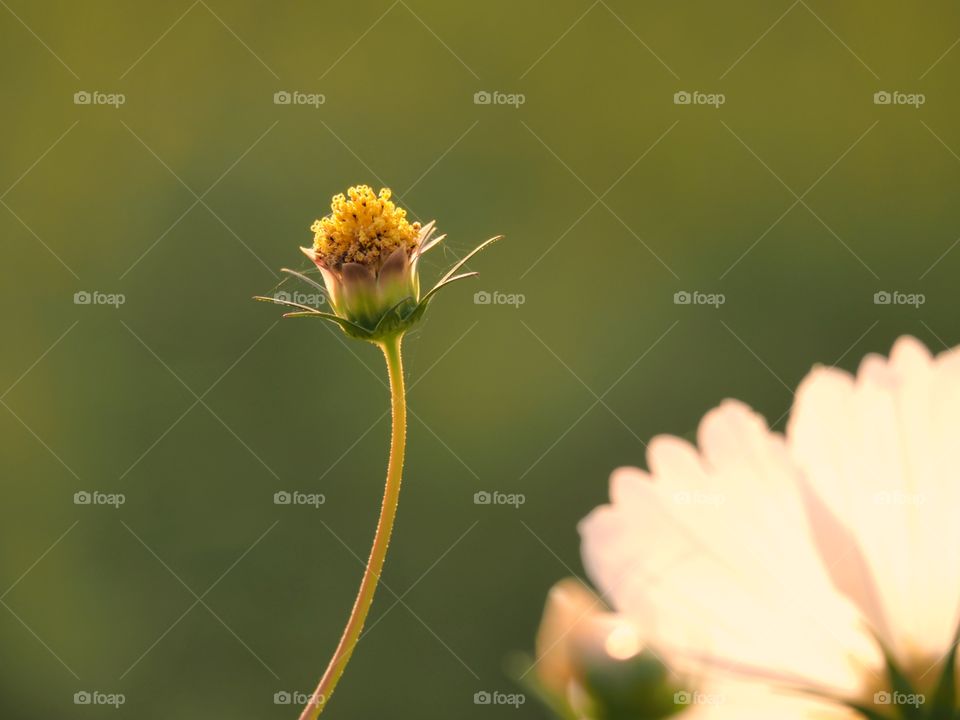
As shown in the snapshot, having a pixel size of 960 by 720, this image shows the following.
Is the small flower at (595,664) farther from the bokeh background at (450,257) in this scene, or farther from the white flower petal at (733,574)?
the bokeh background at (450,257)

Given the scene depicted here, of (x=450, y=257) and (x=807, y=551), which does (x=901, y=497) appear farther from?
(x=450, y=257)

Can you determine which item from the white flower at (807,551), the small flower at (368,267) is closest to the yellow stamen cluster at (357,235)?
the small flower at (368,267)

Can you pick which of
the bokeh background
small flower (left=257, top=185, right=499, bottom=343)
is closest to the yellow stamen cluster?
small flower (left=257, top=185, right=499, bottom=343)

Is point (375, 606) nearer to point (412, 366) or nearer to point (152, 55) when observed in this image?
point (412, 366)

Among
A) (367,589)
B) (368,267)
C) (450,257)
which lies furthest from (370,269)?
(450,257)

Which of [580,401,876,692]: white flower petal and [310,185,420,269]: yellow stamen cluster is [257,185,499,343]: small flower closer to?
[310,185,420,269]: yellow stamen cluster

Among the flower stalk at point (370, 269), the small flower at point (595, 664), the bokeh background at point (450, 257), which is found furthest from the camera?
the bokeh background at point (450, 257)
